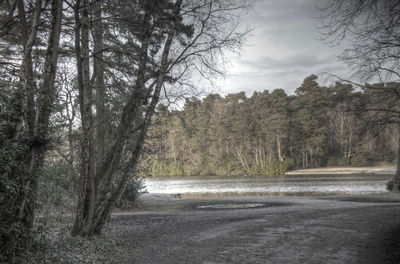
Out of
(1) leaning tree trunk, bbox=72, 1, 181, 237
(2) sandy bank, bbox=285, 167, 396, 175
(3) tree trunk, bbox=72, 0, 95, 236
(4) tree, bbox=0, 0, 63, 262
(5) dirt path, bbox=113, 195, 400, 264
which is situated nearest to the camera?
(4) tree, bbox=0, 0, 63, 262

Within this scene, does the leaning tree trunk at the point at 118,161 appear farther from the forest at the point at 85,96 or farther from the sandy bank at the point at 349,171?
the sandy bank at the point at 349,171

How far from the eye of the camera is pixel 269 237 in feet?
27.7

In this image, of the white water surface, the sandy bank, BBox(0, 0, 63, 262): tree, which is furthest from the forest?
the sandy bank

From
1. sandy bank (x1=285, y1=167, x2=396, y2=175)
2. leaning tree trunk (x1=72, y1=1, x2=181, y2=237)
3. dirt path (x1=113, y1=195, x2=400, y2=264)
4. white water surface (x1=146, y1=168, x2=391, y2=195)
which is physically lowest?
white water surface (x1=146, y1=168, x2=391, y2=195)

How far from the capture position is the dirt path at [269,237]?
6773mm

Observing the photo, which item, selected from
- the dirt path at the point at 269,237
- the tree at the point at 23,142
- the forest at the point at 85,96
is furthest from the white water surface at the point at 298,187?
the tree at the point at 23,142

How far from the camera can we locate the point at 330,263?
6246 mm

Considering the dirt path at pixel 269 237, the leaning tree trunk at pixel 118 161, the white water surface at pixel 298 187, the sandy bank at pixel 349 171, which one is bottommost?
→ the white water surface at pixel 298 187

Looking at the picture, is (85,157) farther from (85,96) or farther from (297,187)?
(297,187)

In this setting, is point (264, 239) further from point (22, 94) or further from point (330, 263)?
point (22, 94)

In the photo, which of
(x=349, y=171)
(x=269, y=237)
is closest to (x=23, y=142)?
(x=269, y=237)

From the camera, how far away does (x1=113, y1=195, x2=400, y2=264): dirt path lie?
6.77m

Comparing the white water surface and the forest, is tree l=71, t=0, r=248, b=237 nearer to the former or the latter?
the forest

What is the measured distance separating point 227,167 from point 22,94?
61.7 meters
